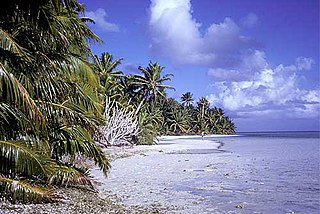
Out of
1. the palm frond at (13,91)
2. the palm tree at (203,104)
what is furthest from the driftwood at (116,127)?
the palm tree at (203,104)

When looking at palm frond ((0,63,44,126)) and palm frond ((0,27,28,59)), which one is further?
palm frond ((0,27,28,59))

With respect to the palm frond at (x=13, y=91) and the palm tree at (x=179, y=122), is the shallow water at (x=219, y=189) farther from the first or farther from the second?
the palm tree at (x=179, y=122)

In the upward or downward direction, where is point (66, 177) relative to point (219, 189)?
upward

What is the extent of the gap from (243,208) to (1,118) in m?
6.56

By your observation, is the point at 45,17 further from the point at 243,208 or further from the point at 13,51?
the point at 243,208

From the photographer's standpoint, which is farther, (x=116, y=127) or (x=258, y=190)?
(x=116, y=127)

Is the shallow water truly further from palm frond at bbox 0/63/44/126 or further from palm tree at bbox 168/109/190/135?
palm tree at bbox 168/109/190/135

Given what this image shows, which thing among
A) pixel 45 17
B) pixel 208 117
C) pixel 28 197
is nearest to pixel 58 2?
pixel 45 17

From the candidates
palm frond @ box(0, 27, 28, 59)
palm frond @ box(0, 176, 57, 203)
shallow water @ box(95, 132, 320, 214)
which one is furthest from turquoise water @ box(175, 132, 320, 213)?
palm frond @ box(0, 27, 28, 59)

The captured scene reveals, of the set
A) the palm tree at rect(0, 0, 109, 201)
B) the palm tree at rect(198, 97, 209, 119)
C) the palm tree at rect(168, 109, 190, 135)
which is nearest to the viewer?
the palm tree at rect(0, 0, 109, 201)

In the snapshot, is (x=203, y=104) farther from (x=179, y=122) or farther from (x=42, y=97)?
(x=42, y=97)

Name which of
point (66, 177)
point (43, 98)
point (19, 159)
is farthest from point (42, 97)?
point (66, 177)

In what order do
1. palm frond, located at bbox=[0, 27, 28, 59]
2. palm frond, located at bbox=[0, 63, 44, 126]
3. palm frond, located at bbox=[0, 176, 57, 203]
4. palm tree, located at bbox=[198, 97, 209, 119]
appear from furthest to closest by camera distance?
1. palm tree, located at bbox=[198, 97, 209, 119]
2. palm frond, located at bbox=[0, 176, 57, 203]
3. palm frond, located at bbox=[0, 27, 28, 59]
4. palm frond, located at bbox=[0, 63, 44, 126]

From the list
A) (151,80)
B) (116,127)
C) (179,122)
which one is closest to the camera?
(116,127)
